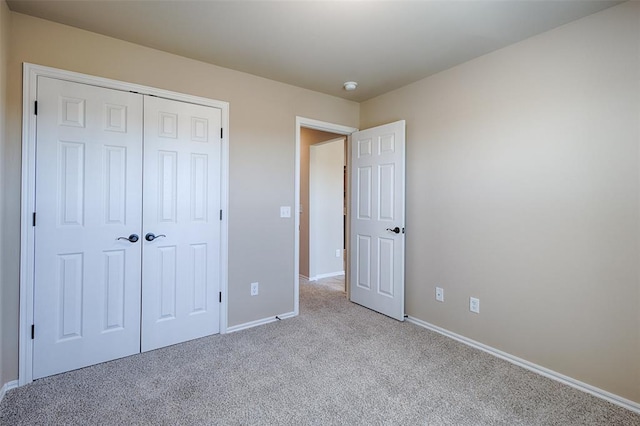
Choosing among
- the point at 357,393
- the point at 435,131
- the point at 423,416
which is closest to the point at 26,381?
the point at 357,393

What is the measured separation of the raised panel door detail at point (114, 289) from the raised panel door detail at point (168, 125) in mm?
984

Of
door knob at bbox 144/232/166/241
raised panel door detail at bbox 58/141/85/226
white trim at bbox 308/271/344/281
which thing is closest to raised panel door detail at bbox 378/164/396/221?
white trim at bbox 308/271/344/281

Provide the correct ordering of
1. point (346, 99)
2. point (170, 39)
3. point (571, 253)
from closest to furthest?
point (571, 253)
point (170, 39)
point (346, 99)

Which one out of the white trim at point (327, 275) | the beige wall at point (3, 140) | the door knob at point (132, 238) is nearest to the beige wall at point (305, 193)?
the white trim at point (327, 275)

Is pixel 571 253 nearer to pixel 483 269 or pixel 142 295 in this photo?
pixel 483 269

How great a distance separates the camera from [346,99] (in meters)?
3.71

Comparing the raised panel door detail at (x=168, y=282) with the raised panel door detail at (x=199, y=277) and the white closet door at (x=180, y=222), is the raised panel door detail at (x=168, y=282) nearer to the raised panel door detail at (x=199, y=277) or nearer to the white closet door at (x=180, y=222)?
the white closet door at (x=180, y=222)

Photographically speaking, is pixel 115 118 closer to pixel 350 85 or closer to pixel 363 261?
pixel 350 85

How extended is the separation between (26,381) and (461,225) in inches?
134

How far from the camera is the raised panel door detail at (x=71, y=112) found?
2168mm

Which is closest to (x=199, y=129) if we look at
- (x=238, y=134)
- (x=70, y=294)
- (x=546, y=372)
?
(x=238, y=134)

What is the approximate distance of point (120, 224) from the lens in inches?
93.7

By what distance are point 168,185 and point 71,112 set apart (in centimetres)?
79

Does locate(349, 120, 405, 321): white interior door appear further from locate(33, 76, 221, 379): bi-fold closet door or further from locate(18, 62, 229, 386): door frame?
locate(18, 62, 229, 386): door frame
